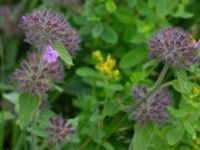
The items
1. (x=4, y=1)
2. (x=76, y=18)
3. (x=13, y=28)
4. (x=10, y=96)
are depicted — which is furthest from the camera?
(x=4, y=1)

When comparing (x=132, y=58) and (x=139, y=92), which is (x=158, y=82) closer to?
(x=139, y=92)

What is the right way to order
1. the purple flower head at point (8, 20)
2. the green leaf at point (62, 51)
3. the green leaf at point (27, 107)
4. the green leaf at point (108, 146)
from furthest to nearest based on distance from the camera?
the purple flower head at point (8, 20) < the green leaf at point (108, 146) < the green leaf at point (27, 107) < the green leaf at point (62, 51)

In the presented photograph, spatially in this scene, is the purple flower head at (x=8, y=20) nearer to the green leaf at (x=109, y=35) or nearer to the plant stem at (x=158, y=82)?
the green leaf at (x=109, y=35)

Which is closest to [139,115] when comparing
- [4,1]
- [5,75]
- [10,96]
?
[10,96]

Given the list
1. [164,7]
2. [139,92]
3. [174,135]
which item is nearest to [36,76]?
[139,92]

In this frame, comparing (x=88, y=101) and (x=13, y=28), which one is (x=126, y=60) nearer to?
(x=88, y=101)

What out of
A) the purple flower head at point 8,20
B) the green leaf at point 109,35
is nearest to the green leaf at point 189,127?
the green leaf at point 109,35
